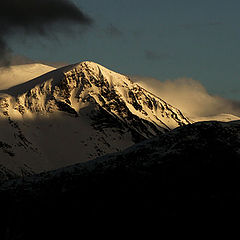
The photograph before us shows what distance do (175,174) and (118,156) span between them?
40.8ft

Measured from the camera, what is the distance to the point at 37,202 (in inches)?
4936

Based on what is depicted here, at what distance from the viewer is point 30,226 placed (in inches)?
4786

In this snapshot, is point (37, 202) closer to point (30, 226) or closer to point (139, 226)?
point (30, 226)

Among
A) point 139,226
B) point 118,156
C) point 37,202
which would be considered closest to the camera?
point 139,226

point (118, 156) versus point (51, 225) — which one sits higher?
point (118, 156)

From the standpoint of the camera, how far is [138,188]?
411 ft

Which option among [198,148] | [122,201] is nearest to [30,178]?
[122,201]

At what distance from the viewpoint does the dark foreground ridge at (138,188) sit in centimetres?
11969

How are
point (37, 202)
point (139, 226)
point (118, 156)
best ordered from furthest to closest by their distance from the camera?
point (118, 156) < point (37, 202) < point (139, 226)

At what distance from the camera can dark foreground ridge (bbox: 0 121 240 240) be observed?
120 metres

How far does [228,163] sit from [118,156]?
755 inches

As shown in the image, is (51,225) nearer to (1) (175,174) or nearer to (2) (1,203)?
(2) (1,203)

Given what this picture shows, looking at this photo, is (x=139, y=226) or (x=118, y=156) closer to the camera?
(x=139, y=226)

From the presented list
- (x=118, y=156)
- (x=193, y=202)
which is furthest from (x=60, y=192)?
(x=193, y=202)
